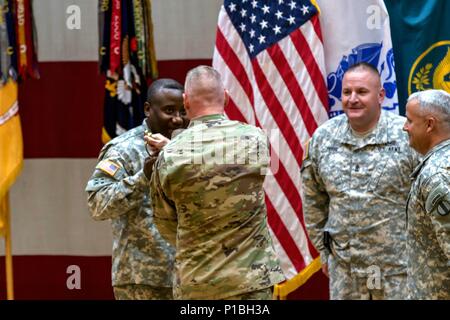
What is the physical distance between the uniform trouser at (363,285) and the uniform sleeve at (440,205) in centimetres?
95

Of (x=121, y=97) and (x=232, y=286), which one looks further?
(x=121, y=97)

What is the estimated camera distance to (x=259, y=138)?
448 centimetres

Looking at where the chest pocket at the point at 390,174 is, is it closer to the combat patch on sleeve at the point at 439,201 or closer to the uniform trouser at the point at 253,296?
the combat patch on sleeve at the point at 439,201

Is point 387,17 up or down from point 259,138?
up

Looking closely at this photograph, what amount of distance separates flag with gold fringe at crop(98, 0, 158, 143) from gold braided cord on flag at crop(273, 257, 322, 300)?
4.72 ft

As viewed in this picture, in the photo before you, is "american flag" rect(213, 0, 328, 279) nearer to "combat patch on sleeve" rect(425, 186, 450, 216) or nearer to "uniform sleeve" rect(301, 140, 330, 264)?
"uniform sleeve" rect(301, 140, 330, 264)

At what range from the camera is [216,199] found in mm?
4363

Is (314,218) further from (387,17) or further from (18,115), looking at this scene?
(18,115)

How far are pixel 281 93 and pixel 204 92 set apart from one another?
6.17 feet

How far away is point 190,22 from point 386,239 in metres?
2.29

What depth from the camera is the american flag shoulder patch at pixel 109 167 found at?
17.2 ft

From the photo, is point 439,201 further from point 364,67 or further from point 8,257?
point 8,257

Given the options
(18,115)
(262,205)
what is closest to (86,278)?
(18,115)

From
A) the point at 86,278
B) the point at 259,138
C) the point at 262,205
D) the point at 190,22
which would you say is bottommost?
the point at 86,278
